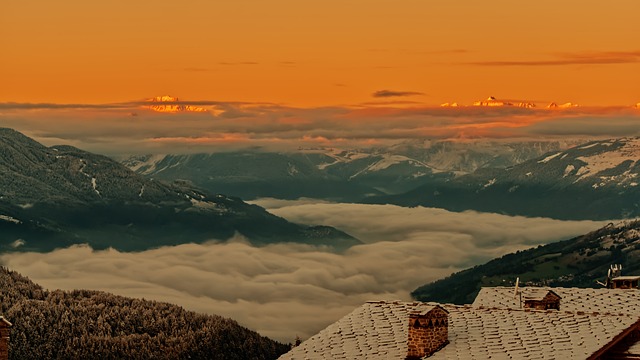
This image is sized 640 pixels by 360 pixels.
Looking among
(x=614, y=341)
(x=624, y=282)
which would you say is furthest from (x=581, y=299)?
(x=614, y=341)

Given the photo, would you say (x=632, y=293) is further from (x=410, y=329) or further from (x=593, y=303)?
(x=410, y=329)

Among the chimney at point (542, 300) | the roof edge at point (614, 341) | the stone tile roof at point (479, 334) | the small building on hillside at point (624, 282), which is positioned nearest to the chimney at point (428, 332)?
the stone tile roof at point (479, 334)

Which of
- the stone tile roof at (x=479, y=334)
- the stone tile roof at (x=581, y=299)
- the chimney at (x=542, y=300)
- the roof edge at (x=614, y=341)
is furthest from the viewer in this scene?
the stone tile roof at (x=581, y=299)

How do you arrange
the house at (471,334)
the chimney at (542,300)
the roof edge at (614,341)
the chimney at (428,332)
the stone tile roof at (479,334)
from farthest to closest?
the chimney at (542,300)
the chimney at (428,332)
the house at (471,334)
the stone tile roof at (479,334)
the roof edge at (614,341)

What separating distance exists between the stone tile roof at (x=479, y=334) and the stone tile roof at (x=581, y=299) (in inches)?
400

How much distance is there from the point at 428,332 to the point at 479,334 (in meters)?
2.28

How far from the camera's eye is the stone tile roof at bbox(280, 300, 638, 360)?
56125 mm

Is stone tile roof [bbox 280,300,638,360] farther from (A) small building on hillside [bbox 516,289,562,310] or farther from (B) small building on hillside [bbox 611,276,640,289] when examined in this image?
(B) small building on hillside [bbox 611,276,640,289]

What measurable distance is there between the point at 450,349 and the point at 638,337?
24.3 ft

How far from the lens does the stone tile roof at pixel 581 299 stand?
2968 inches

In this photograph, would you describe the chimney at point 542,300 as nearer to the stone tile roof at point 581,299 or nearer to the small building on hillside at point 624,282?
the stone tile roof at point 581,299

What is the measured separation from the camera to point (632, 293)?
7962cm

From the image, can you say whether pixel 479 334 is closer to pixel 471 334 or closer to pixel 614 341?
pixel 471 334

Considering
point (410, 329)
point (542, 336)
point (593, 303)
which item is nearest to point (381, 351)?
point (410, 329)
